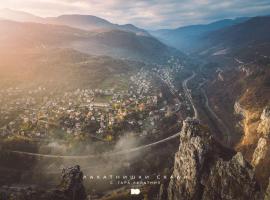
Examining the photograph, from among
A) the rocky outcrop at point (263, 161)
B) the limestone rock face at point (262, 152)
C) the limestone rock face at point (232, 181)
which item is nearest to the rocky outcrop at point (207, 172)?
the limestone rock face at point (232, 181)

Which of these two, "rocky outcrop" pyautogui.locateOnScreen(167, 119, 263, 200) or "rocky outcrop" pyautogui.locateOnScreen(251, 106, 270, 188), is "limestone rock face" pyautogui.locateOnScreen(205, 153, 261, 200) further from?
"rocky outcrop" pyautogui.locateOnScreen(251, 106, 270, 188)

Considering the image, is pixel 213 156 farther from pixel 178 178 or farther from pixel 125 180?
pixel 125 180

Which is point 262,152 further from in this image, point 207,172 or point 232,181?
point 232,181

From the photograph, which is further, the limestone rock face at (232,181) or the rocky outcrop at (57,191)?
the rocky outcrop at (57,191)

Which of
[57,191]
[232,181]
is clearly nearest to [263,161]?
[232,181]

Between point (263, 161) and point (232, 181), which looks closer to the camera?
point (232, 181)

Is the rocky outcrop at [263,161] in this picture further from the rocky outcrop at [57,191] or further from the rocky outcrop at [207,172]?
the rocky outcrop at [57,191]
